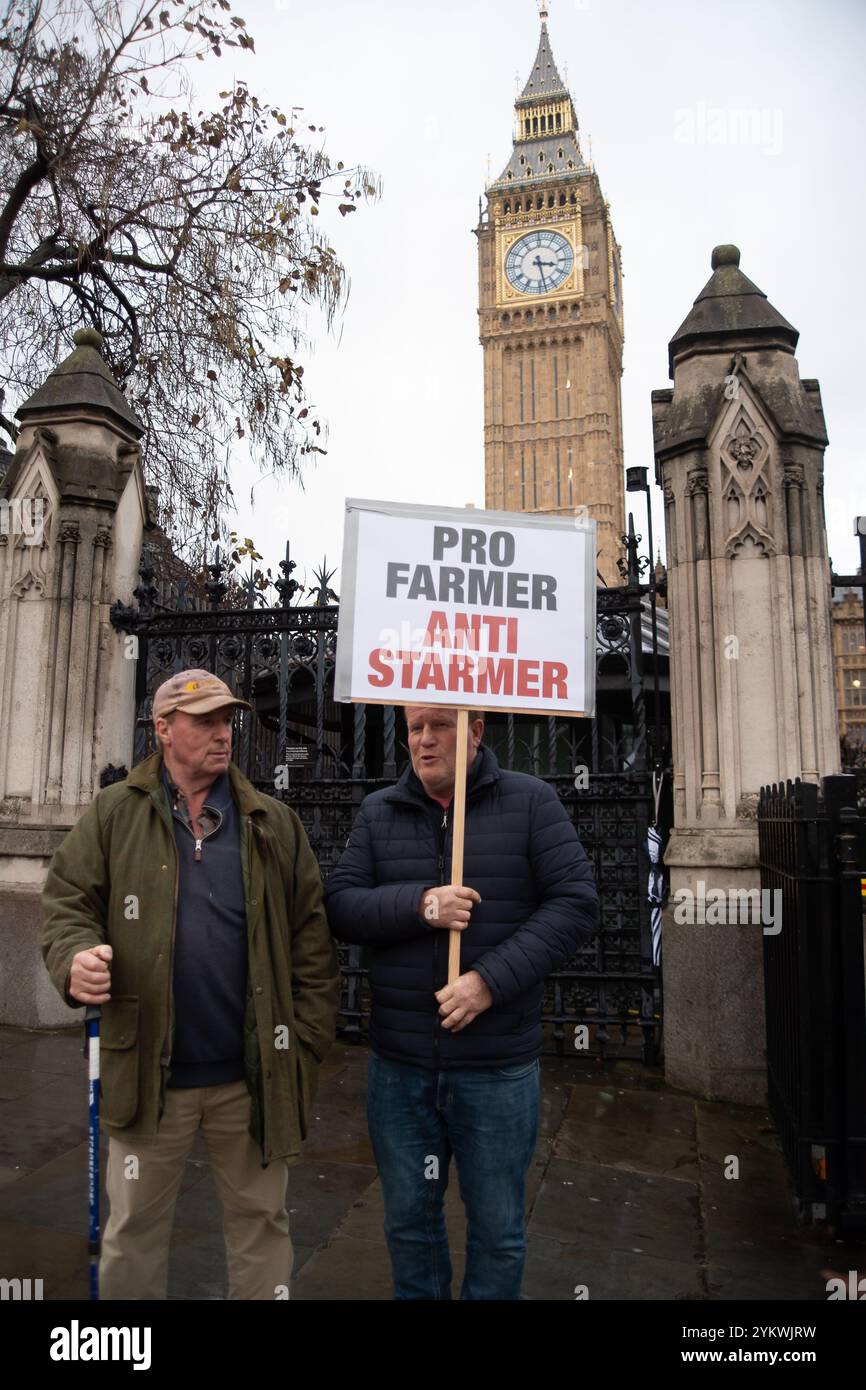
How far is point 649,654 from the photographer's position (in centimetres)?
823

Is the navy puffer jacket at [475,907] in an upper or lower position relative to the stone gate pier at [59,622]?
lower

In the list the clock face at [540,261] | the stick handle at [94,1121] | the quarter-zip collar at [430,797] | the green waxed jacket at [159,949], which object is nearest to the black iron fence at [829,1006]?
the quarter-zip collar at [430,797]

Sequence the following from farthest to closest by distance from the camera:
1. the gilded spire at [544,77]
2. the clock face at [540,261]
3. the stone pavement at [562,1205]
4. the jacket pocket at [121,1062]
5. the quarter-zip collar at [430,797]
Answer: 1. the gilded spire at [544,77]
2. the clock face at [540,261]
3. the stone pavement at [562,1205]
4. the quarter-zip collar at [430,797]
5. the jacket pocket at [121,1062]

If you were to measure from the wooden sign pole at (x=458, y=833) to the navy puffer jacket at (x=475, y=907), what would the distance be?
68 mm

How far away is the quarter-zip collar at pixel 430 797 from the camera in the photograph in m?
2.70

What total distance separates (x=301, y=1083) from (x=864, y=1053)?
7.76 feet

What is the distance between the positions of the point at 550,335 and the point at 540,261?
6266 mm

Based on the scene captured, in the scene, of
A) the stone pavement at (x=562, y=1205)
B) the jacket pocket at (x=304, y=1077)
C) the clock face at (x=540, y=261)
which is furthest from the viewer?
the clock face at (x=540, y=261)

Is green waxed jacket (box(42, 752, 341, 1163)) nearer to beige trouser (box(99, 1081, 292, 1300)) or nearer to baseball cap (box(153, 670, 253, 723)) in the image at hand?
beige trouser (box(99, 1081, 292, 1300))

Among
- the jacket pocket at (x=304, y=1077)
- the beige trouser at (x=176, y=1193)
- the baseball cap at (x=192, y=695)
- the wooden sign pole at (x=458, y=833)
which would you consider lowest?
the beige trouser at (x=176, y=1193)

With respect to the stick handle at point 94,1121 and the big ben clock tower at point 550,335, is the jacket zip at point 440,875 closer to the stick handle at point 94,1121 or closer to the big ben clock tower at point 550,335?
the stick handle at point 94,1121

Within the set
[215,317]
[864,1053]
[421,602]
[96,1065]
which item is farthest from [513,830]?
[215,317]
